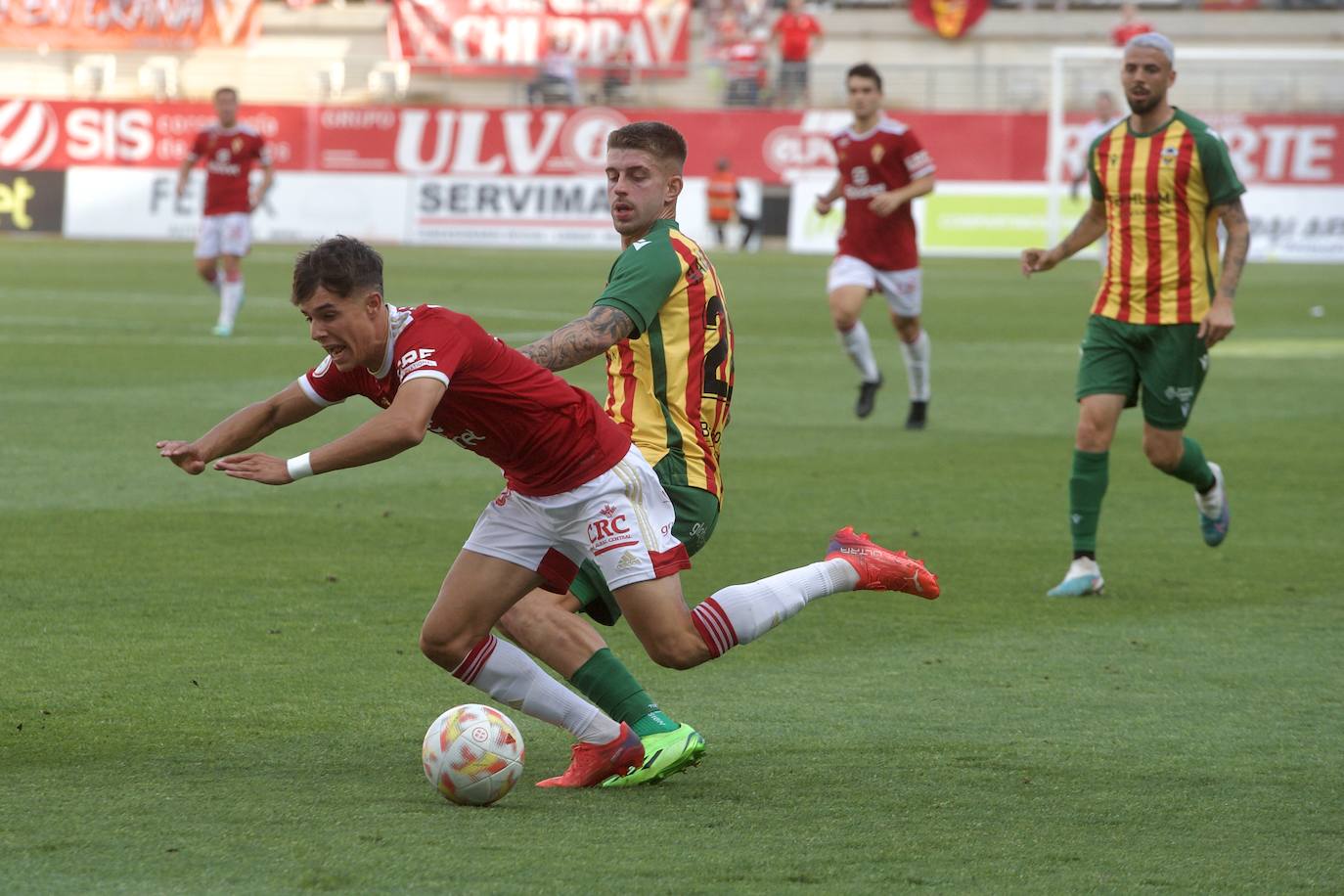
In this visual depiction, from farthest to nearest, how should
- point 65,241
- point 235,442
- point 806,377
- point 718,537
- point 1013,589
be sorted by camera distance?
point 65,241 < point 806,377 < point 718,537 < point 1013,589 < point 235,442

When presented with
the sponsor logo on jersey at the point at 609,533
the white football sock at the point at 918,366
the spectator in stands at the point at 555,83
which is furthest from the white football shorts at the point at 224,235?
the spectator in stands at the point at 555,83

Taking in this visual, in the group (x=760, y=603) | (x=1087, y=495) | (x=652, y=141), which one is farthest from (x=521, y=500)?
(x=1087, y=495)

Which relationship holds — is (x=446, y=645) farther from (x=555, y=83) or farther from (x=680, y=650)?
(x=555, y=83)

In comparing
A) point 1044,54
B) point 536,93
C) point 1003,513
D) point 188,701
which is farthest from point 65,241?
point 188,701

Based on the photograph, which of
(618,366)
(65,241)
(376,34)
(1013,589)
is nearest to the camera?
(618,366)

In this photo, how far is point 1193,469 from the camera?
8570 millimetres

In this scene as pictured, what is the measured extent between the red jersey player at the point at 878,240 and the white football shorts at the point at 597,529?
8.32 m

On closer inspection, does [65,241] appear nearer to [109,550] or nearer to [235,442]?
[109,550]

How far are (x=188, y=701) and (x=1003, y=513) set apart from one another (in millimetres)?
5320

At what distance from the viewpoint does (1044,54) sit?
136ft

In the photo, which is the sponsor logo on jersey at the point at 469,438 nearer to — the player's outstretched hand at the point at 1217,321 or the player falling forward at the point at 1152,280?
the player falling forward at the point at 1152,280

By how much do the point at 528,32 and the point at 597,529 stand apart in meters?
40.4

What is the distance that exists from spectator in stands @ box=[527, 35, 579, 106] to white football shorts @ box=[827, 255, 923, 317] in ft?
86.1

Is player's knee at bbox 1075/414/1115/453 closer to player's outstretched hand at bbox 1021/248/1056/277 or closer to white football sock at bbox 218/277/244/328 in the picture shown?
player's outstretched hand at bbox 1021/248/1056/277
